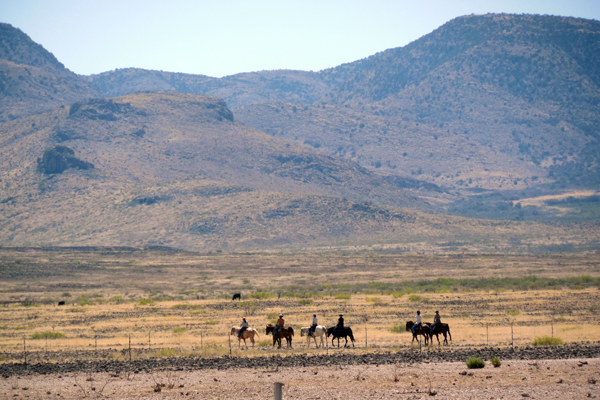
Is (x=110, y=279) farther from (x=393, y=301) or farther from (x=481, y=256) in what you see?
(x=481, y=256)

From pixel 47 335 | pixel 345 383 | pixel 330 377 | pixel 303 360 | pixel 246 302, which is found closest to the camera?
pixel 345 383

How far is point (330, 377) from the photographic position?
21875 millimetres

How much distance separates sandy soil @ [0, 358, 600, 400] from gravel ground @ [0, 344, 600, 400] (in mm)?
29

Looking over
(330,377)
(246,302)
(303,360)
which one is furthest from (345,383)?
(246,302)

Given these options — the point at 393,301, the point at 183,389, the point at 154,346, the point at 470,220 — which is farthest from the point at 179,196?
the point at 183,389

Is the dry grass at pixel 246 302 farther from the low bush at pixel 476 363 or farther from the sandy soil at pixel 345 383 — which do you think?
the low bush at pixel 476 363

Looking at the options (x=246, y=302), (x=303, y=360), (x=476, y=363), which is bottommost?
(x=246, y=302)

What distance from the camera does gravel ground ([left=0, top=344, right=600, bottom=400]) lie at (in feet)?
64.8

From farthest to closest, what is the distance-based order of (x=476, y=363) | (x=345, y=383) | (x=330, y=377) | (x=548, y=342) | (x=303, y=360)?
(x=548, y=342) → (x=303, y=360) → (x=476, y=363) → (x=330, y=377) → (x=345, y=383)

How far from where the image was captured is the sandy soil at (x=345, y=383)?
767 inches

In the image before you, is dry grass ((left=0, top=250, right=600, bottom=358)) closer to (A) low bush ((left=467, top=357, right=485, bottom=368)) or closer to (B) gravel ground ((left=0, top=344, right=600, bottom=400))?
(B) gravel ground ((left=0, top=344, right=600, bottom=400))

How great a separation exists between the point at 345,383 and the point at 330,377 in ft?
3.14

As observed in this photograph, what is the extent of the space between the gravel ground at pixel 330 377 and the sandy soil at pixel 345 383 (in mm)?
29

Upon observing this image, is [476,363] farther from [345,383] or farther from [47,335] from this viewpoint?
[47,335]
